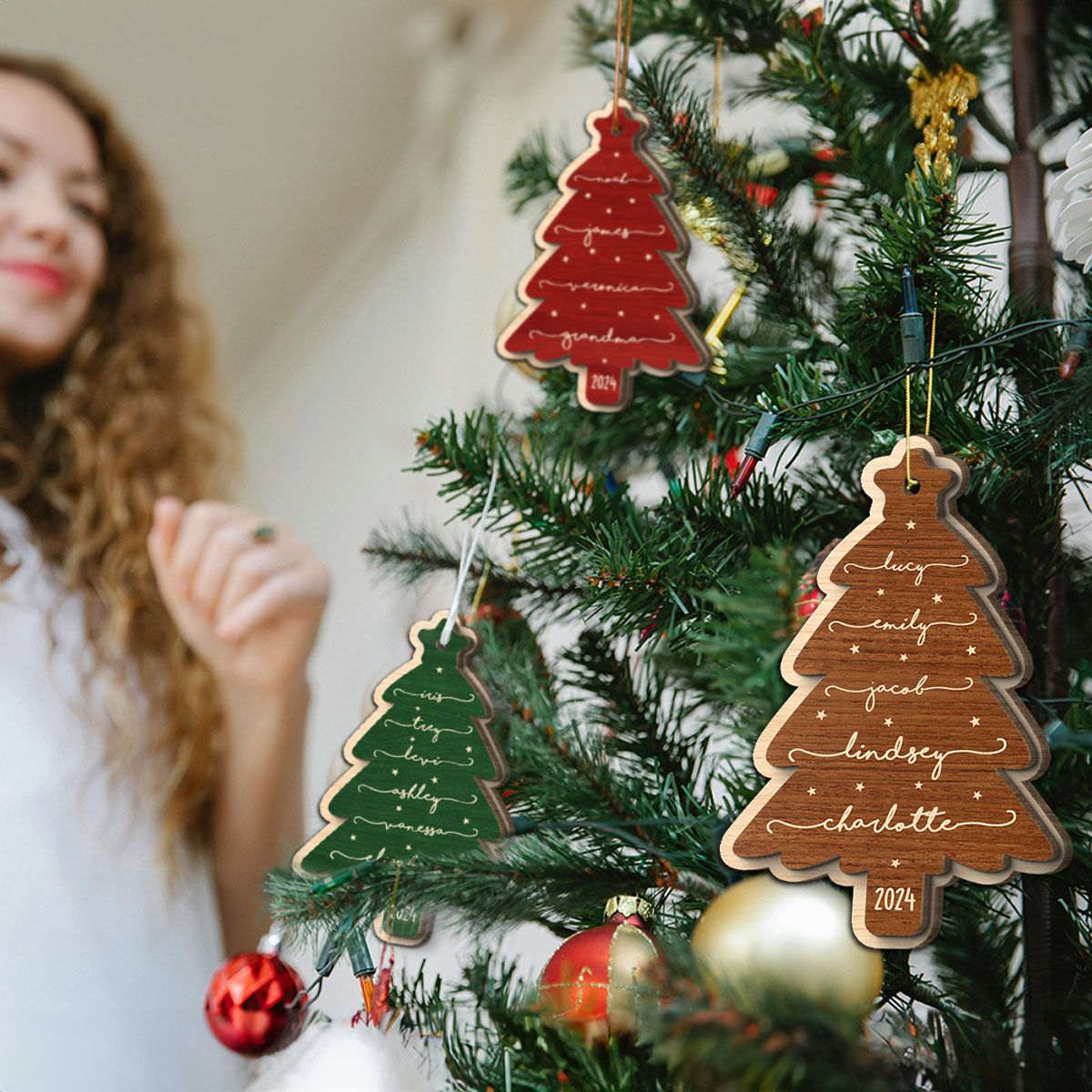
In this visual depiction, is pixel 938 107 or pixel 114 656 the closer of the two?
pixel 938 107

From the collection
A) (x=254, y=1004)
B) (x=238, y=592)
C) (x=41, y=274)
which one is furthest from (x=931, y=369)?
(x=41, y=274)

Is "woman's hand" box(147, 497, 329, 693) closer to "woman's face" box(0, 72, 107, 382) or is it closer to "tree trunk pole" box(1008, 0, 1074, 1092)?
"woman's face" box(0, 72, 107, 382)

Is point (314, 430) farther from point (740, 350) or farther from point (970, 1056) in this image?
point (970, 1056)

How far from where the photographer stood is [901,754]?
331mm

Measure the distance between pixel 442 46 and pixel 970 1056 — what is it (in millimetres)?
1411

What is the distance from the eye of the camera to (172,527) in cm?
83

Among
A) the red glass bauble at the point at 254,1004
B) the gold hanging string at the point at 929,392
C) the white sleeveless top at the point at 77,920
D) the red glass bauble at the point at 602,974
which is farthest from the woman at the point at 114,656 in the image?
the gold hanging string at the point at 929,392

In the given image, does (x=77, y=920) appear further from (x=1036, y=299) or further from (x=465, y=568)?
(x=1036, y=299)

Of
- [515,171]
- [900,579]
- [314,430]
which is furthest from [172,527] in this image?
[314,430]

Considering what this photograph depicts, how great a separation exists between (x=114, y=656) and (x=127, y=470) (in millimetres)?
186

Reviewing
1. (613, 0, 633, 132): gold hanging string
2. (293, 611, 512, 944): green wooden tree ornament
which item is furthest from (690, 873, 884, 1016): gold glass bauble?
(613, 0, 633, 132): gold hanging string

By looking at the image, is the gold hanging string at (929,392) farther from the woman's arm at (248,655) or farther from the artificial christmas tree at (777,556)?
the woman's arm at (248,655)

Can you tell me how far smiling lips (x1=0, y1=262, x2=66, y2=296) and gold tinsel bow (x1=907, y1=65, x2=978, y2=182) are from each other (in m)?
0.77

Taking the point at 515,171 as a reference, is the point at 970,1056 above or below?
below
